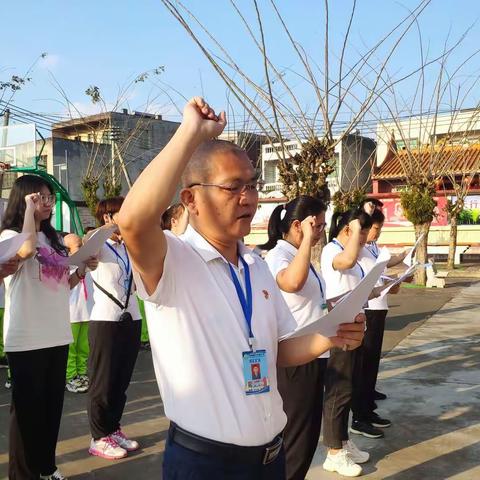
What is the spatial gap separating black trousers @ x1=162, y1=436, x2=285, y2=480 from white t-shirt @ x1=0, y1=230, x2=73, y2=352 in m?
1.59

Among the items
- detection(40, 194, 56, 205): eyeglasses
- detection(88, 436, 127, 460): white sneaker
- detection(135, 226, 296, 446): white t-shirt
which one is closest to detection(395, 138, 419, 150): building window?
detection(88, 436, 127, 460): white sneaker

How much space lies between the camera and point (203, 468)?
1618 millimetres

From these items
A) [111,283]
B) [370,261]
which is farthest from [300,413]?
[111,283]

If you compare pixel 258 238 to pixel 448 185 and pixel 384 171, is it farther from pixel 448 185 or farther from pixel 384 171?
pixel 448 185

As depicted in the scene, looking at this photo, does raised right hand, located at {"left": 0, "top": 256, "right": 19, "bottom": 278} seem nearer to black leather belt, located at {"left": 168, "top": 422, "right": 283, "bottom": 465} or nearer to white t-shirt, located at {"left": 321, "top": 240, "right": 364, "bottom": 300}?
black leather belt, located at {"left": 168, "top": 422, "right": 283, "bottom": 465}

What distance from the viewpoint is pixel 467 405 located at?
4816mm

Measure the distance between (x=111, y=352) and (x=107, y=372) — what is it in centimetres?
13

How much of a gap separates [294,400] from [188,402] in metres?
1.38

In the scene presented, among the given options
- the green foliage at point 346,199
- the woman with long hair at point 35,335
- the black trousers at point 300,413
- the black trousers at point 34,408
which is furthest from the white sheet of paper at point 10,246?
the green foliage at point 346,199

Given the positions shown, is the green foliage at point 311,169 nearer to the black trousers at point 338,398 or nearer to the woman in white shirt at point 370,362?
the woman in white shirt at point 370,362

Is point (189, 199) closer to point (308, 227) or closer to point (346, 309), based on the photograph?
point (346, 309)

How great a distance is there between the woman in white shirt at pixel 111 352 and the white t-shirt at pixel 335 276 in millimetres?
1348

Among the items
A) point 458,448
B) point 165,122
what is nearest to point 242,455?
point 458,448

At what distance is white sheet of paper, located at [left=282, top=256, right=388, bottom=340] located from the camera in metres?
1.61
